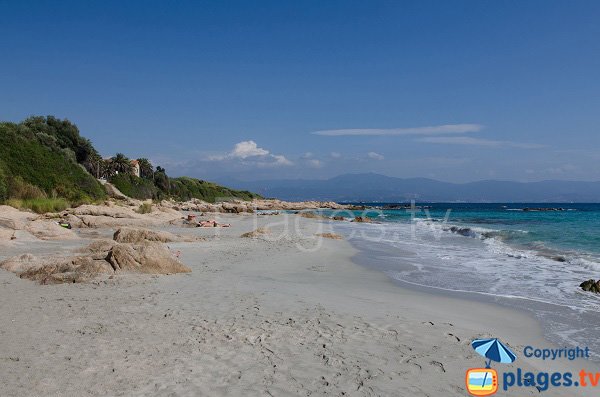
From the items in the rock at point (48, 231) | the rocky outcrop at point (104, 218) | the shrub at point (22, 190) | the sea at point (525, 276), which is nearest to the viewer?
the sea at point (525, 276)

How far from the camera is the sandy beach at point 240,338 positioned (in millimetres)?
4293

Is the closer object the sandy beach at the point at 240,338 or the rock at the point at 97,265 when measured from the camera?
the sandy beach at the point at 240,338

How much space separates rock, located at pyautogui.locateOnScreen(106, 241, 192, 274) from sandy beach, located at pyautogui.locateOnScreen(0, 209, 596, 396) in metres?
0.53

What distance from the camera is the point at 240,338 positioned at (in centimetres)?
561

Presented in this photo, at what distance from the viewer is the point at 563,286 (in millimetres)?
10750

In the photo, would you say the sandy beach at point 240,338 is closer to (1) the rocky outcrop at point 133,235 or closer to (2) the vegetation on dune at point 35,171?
(1) the rocky outcrop at point 133,235


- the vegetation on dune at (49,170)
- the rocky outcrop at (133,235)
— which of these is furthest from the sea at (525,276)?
the vegetation on dune at (49,170)

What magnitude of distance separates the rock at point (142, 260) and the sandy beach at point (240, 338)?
1.73ft

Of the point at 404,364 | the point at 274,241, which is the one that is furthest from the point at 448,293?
the point at 274,241

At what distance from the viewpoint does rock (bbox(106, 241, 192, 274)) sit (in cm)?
970

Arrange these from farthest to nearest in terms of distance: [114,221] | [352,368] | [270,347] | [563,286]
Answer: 1. [114,221]
2. [563,286]
3. [270,347]
4. [352,368]

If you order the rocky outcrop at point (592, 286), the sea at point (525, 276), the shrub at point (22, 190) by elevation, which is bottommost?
the sea at point (525, 276)

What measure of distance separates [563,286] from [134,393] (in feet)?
34.8

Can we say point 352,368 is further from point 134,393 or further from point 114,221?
point 114,221
